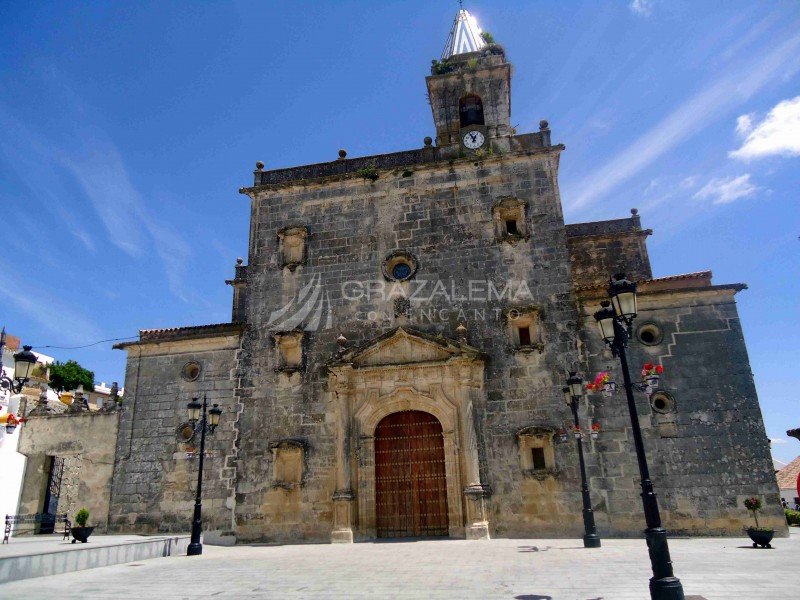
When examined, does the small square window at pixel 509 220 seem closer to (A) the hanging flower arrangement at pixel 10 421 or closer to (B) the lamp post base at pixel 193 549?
(B) the lamp post base at pixel 193 549

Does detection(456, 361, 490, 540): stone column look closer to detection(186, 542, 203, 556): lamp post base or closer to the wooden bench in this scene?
detection(186, 542, 203, 556): lamp post base

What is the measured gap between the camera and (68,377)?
50.1 meters

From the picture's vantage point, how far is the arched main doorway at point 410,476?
15.6 meters

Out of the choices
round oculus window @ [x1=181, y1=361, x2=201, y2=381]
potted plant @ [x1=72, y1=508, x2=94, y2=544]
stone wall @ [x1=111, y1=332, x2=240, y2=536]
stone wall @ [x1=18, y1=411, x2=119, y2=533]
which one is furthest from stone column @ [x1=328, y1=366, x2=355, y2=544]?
stone wall @ [x1=18, y1=411, x2=119, y2=533]

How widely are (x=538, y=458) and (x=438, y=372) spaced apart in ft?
11.8

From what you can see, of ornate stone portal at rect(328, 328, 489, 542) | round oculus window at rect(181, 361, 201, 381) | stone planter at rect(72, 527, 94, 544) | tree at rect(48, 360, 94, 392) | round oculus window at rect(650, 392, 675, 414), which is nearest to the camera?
stone planter at rect(72, 527, 94, 544)

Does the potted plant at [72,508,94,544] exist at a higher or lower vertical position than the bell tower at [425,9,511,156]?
lower

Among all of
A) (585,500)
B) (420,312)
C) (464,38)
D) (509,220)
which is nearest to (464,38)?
(464,38)

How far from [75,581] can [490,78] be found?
1872 cm

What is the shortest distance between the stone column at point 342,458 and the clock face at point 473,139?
862 centimetres

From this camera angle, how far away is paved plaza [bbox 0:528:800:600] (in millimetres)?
7204

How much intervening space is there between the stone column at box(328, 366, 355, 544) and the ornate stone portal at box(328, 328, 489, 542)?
0.02 meters

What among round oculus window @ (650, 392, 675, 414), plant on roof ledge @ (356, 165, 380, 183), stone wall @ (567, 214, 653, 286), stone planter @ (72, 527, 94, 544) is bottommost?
stone planter @ (72, 527, 94, 544)

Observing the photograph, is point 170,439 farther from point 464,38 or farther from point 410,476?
point 464,38
